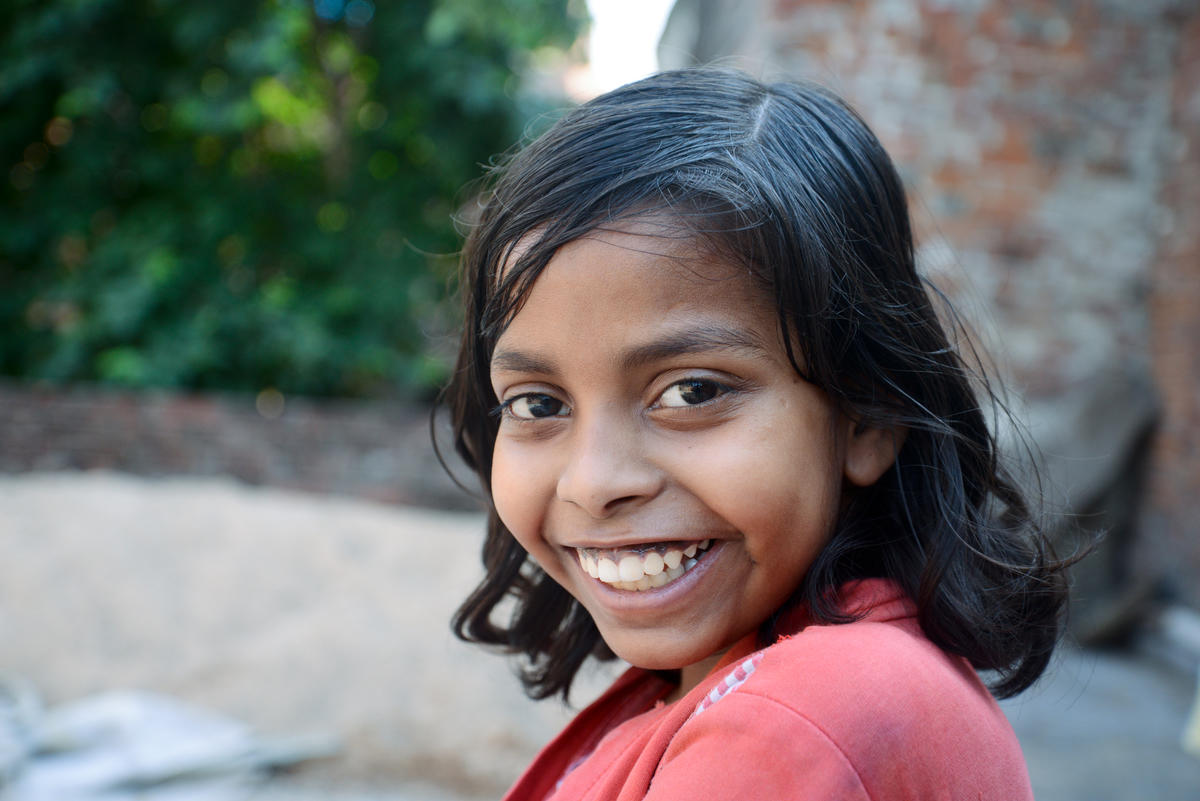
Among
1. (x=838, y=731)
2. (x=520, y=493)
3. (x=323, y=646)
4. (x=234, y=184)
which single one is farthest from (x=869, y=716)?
(x=234, y=184)

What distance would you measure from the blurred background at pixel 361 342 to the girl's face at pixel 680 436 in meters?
0.50

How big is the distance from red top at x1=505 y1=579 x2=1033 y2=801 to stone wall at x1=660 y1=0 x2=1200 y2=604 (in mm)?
3499

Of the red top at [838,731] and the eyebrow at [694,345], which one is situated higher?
the eyebrow at [694,345]

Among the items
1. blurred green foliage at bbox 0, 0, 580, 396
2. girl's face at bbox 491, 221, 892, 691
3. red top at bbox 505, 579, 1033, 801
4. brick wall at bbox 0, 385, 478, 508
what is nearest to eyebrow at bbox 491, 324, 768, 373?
girl's face at bbox 491, 221, 892, 691

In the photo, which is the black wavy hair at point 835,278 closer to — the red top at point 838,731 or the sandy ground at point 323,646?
the red top at point 838,731

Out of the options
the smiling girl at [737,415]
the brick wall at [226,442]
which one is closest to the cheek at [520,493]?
the smiling girl at [737,415]

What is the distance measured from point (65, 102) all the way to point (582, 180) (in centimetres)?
658

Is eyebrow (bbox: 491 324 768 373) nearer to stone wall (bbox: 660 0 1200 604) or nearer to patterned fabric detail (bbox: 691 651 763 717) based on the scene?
patterned fabric detail (bbox: 691 651 763 717)

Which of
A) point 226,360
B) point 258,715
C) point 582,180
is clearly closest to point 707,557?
point 582,180

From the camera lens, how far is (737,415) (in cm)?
91

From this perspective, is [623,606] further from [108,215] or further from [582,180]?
[108,215]

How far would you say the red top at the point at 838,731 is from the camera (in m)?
0.67

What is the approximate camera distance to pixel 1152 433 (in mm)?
4246

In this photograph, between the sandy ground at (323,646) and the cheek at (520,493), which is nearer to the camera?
the cheek at (520,493)
